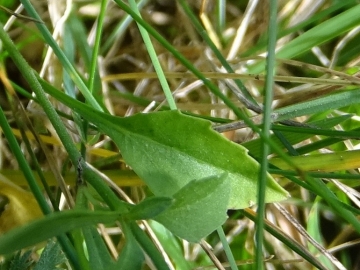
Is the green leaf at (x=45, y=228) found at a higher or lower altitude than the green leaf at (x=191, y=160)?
lower

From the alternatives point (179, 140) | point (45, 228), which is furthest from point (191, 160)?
point (45, 228)

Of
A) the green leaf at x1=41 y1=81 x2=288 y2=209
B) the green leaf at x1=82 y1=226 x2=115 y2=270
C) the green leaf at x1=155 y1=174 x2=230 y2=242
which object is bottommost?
the green leaf at x1=82 y1=226 x2=115 y2=270

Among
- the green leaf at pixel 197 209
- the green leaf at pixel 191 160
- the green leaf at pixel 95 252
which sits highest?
the green leaf at pixel 191 160

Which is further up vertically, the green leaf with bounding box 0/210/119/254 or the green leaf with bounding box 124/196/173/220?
the green leaf with bounding box 124/196/173/220

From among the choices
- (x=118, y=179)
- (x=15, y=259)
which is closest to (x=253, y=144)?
(x=118, y=179)

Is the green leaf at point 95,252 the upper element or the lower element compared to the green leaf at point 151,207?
lower
